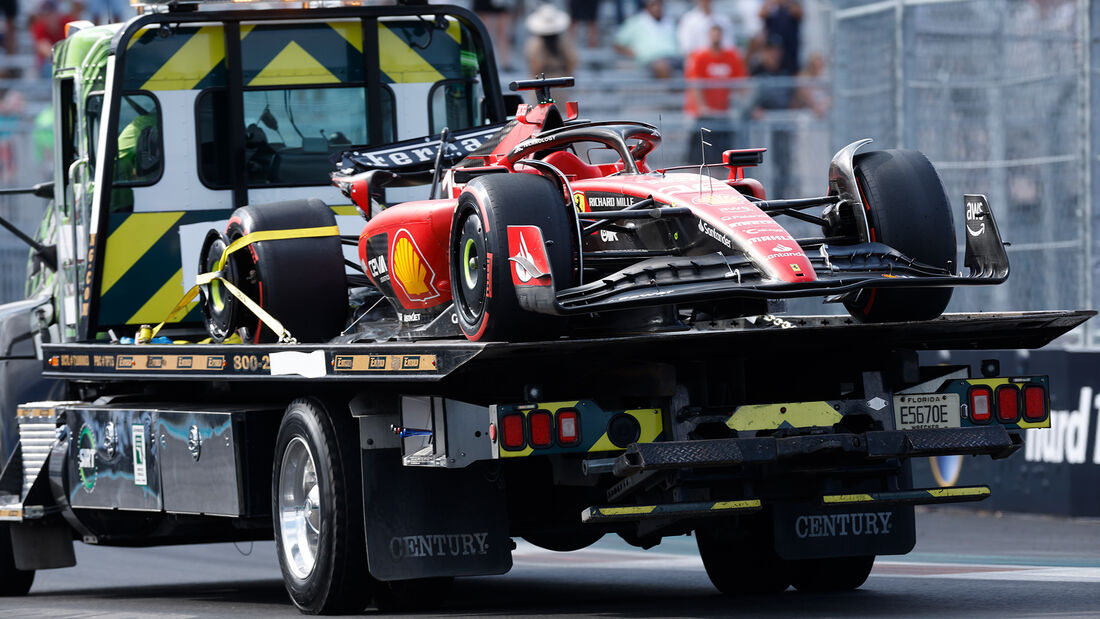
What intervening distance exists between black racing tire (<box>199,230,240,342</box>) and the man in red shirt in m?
5.94

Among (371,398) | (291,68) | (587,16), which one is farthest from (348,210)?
(587,16)

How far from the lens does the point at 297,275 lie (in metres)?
8.94

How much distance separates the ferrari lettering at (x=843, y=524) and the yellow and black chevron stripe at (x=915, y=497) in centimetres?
31

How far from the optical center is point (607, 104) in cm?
2192

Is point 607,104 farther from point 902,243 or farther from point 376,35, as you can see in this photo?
point 902,243

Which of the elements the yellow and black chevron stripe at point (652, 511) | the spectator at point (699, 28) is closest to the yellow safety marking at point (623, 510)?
the yellow and black chevron stripe at point (652, 511)

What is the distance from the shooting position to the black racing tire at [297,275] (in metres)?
8.91

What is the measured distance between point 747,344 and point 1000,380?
1407 millimetres

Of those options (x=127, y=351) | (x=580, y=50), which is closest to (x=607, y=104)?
(x=580, y=50)

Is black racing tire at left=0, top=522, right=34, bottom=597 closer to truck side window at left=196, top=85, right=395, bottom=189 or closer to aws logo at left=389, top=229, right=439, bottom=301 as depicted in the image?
truck side window at left=196, top=85, right=395, bottom=189

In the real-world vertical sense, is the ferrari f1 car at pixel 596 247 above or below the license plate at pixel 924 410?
above

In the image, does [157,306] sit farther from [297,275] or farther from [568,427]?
[568,427]

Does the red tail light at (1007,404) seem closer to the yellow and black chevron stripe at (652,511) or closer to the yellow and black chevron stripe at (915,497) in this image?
the yellow and black chevron stripe at (915,497)

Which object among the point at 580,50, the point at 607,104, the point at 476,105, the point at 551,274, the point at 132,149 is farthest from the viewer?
the point at 580,50
